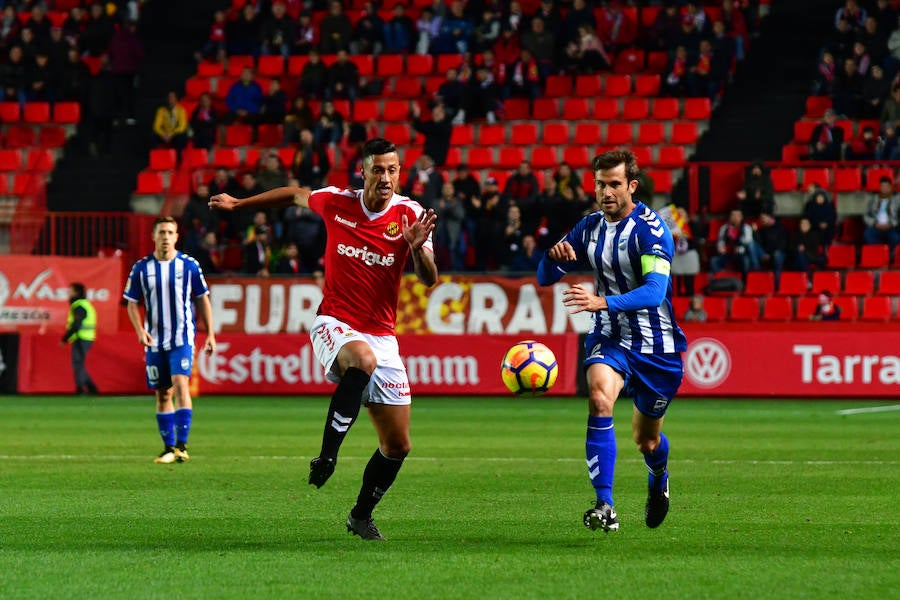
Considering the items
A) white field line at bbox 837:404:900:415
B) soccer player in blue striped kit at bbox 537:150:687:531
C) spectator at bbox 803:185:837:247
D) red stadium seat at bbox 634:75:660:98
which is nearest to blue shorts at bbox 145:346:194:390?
soccer player in blue striped kit at bbox 537:150:687:531

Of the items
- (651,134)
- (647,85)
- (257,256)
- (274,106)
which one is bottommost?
(257,256)

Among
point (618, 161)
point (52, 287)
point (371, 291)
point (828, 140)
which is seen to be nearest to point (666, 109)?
point (828, 140)

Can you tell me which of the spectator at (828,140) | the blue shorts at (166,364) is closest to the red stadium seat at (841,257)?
the spectator at (828,140)

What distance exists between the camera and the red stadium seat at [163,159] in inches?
1201

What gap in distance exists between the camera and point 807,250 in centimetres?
2564

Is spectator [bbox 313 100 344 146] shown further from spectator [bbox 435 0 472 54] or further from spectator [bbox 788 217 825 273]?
spectator [bbox 788 217 825 273]

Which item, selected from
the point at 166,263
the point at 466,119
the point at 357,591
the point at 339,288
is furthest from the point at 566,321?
the point at 357,591

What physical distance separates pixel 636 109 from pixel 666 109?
584 millimetres

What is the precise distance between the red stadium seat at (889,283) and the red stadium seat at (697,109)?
5415 mm

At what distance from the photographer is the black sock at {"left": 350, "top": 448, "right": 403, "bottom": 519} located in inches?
342

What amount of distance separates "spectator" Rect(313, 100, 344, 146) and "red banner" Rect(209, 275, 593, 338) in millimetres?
3877

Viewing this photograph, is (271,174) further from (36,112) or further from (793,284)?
(793,284)

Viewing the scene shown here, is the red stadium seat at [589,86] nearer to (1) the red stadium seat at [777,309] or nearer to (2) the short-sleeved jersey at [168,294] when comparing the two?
(1) the red stadium seat at [777,309]

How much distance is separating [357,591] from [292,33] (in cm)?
2629
